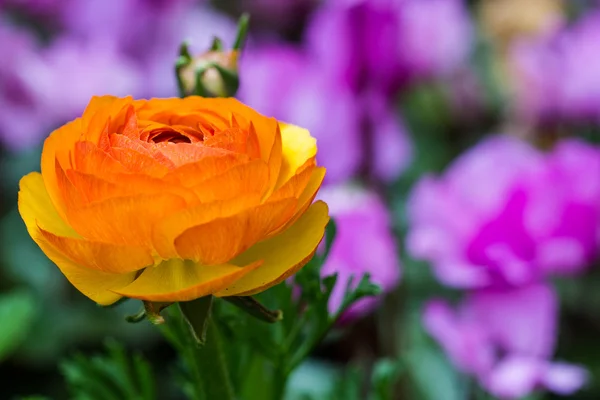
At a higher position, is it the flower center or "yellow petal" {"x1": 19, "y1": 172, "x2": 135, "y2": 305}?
the flower center

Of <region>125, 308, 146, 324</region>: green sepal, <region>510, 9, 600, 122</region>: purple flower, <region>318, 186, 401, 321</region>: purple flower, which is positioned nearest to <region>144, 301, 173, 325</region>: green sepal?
<region>125, 308, 146, 324</region>: green sepal

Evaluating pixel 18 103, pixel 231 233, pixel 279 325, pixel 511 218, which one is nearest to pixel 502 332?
pixel 511 218

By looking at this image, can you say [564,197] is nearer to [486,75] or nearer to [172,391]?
[172,391]

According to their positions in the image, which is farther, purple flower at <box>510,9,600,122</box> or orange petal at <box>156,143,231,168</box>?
purple flower at <box>510,9,600,122</box>

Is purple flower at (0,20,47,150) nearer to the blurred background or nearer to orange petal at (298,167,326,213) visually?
the blurred background

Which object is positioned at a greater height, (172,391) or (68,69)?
(68,69)

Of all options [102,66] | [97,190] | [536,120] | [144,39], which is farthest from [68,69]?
[97,190]

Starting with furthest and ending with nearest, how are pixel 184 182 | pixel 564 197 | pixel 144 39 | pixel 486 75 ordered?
pixel 486 75 → pixel 144 39 → pixel 564 197 → pixel 184 182

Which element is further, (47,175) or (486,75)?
(486,75)
